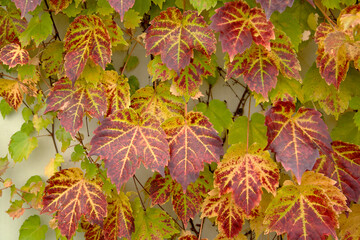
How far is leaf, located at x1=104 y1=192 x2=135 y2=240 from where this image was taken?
133cm

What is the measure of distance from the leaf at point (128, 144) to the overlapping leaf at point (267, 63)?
1.01ft

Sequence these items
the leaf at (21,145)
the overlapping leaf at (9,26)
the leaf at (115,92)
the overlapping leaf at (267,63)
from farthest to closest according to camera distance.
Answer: the leaf at (21,145), the overlapping leaf at (9,26), the leaf at (115,92), the overlapping leaf at (267,63)

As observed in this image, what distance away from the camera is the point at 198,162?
107cm

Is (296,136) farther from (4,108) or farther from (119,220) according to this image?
(4,108)

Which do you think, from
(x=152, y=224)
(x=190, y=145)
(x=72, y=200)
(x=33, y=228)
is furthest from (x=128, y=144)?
(x=33, y=228)

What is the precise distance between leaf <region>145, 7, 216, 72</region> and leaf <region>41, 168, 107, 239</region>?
544 mm

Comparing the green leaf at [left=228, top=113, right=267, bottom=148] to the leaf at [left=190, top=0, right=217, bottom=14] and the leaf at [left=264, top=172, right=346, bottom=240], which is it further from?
the leaf at [left=190, top=0, right=217, bottom=14]

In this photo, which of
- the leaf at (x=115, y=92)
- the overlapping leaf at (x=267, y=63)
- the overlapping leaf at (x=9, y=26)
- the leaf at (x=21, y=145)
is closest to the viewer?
the overlapping leaf at (x=267, y=63)

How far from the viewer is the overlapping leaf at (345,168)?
1.11 m

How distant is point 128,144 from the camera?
3.52ft

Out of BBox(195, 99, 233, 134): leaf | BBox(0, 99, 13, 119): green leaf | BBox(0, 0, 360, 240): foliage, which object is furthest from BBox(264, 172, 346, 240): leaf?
BBox(0, 99, 13, 119): green leaf

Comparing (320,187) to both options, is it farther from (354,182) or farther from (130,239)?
(130,239)

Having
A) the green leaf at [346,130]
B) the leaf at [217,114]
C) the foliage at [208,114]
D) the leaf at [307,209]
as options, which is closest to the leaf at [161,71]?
the foliage at [208,114]

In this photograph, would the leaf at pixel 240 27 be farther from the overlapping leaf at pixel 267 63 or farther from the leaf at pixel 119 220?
the leaf at pixel 119 220
